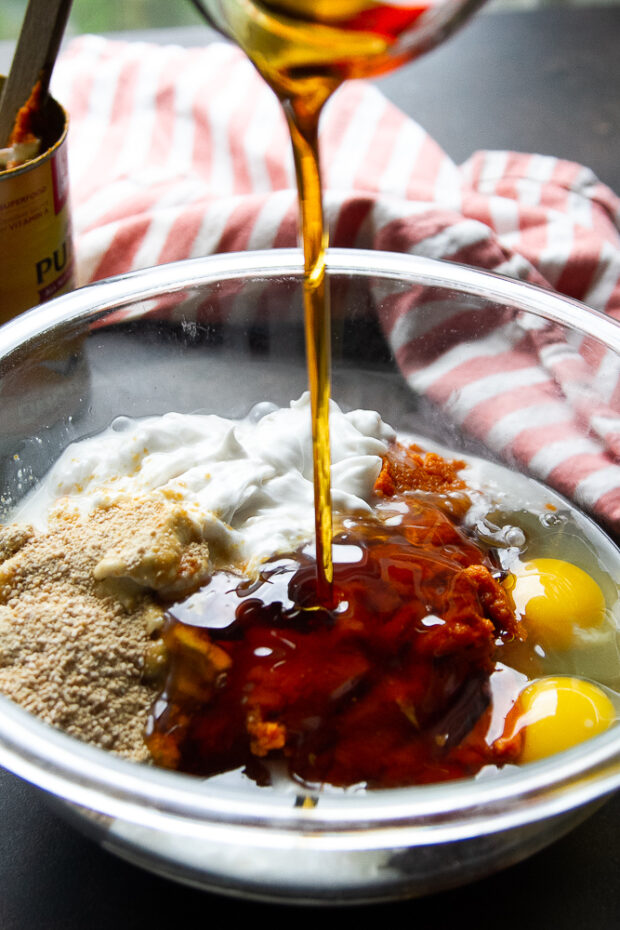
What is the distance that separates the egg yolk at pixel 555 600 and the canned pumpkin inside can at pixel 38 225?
849 millimetres

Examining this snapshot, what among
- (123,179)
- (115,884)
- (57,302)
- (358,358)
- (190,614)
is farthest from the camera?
(123,179)

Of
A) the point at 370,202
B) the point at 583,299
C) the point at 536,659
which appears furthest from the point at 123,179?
the point at 536,659

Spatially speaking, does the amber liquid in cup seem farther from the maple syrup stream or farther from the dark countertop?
the dark countertop

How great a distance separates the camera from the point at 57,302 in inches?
57.9

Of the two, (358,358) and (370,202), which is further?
→ (370,202)

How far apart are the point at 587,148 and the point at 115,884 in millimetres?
2072

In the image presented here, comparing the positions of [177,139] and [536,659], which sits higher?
[177,139]

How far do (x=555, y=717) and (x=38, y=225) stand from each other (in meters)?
1.01

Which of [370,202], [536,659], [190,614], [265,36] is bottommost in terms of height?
[536,659]

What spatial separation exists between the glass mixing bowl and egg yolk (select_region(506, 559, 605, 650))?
12 centimetres

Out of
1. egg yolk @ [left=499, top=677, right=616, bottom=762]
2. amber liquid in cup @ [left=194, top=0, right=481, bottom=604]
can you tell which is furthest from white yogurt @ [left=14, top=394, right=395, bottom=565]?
amber liquid in cup @ [left=194, top=0, right=481, bottom=604]

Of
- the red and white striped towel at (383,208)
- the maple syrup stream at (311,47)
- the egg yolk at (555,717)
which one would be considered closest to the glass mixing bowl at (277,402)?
the red and white striped towel at (383,208)

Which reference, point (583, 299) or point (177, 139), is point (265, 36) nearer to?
point (583, 299)

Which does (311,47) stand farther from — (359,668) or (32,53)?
(32,53)
